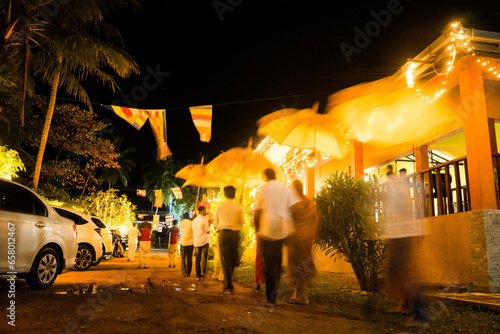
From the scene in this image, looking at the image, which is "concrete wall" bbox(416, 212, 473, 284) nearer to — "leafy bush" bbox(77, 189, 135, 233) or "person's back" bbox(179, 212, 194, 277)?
"person's back" bbox(179, 212, 194, 277)

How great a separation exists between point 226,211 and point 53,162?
1638cm

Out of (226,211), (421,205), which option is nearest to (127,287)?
(226,211)

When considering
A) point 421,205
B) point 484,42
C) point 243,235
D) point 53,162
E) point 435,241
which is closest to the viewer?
point 484,42

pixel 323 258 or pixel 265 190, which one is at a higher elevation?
pixel 265 190

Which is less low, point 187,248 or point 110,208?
point 110,208

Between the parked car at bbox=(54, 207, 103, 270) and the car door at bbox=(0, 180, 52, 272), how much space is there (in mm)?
4965

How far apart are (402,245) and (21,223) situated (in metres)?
5.91

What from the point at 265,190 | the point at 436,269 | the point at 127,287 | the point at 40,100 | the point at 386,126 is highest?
the point at 40,100

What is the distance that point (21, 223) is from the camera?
648cm

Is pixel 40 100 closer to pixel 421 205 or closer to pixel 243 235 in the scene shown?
pixel 243 235

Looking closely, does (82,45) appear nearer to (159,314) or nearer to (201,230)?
(201,230)

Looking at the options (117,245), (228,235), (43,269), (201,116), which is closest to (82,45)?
(201,116)

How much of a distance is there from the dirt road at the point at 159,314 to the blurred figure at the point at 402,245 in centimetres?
65

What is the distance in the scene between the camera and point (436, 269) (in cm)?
759
